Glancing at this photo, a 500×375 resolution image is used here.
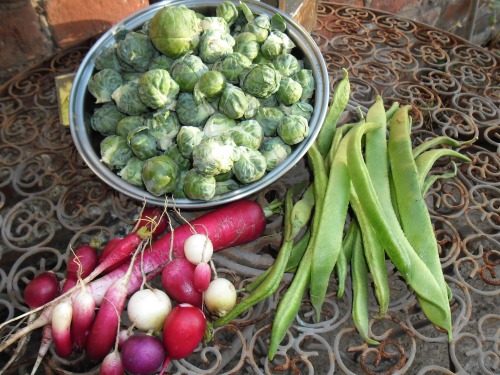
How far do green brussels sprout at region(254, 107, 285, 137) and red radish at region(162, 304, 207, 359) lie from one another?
75 cm

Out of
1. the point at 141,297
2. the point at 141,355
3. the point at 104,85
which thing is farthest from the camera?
the point at 104,85

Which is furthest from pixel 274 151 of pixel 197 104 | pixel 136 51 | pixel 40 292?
pixel 40 292

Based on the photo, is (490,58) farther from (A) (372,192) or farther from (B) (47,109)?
(B) (47,109)

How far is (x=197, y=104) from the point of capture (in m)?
1.72

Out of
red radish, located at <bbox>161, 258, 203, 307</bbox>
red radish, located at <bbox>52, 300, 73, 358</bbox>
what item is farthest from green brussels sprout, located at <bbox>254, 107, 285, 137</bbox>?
red radish, located at <bbox>52, 300, 73, 358</bbox>

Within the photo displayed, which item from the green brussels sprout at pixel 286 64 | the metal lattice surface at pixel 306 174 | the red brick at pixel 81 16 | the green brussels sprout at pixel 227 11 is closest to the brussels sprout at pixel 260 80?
the green brussels sprout at pixel 286 64

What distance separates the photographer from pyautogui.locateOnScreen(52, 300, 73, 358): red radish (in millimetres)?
1417

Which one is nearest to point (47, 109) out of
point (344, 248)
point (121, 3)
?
point (121, 3)

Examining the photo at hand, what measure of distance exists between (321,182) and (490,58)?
1534 mm

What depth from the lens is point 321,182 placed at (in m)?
1.75

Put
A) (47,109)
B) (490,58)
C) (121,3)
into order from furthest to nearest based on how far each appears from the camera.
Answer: (121,3)
(490,58)
(47,109)

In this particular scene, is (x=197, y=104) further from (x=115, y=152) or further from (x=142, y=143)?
(x=115, y=152)

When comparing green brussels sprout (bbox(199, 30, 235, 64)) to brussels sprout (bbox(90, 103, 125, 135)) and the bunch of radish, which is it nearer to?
brussels sprout (bbox(90, 103, 125, 135))

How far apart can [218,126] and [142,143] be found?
0.29m
